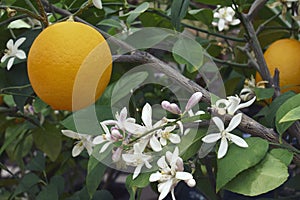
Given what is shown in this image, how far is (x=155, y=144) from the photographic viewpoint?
18.7 inches

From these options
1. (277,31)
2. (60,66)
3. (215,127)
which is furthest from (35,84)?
(277,31)

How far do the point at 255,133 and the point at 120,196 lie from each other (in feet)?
2.63

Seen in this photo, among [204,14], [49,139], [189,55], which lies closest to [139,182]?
[189,55]

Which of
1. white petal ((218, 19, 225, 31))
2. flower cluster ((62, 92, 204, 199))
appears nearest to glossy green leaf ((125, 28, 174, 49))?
white petal ((218, 19, 225, 31))

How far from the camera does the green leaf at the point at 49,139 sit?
0.97 meters

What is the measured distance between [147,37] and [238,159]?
1.07 feet

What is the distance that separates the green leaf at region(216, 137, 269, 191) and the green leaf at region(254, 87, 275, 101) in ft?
0.49

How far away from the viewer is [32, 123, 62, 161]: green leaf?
38.3 inches

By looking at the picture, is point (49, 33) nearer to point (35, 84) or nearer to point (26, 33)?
point (35, 84)

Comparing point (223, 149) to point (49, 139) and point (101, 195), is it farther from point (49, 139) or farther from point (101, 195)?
point (49, 139)

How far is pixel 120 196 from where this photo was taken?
125 cm

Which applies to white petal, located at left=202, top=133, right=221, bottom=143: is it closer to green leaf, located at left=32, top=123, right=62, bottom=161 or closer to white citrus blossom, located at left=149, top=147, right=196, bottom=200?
white citrus blossom, located at left=149, top=147, right=196, bottom=200

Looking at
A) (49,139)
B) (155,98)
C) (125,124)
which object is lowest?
(49,139)

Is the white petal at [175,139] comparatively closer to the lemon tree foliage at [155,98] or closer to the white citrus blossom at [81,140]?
the lemon tree foliage at [155,98]
